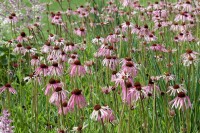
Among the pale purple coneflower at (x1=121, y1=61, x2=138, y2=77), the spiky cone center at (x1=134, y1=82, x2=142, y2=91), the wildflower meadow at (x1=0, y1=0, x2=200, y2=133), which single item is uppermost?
the pale purple coneflower at (x1=121, y1=61, x2=138, y2=77)

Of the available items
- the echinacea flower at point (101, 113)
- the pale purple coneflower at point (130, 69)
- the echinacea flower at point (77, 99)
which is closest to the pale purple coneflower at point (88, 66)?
the pale purple coneflower at point (130, 69)

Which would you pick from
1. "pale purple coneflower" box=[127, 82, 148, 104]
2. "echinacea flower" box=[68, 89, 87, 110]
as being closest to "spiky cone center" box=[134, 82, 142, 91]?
"pale purple coneflower" box=[127, 82, 148, 104]

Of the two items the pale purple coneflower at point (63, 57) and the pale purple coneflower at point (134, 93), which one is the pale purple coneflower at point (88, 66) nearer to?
the pale purple coneflower at point (63, 57)

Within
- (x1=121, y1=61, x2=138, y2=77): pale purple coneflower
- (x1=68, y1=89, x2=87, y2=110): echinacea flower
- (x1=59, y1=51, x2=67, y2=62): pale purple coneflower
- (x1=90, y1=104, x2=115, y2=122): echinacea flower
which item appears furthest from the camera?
(x1=59, y1=51, x2=67, y2=62): pale purple coneflower

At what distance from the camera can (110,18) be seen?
6.86 metres

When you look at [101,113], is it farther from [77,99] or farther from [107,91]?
[107,91]

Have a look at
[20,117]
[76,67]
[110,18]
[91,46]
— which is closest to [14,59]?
[91,46]

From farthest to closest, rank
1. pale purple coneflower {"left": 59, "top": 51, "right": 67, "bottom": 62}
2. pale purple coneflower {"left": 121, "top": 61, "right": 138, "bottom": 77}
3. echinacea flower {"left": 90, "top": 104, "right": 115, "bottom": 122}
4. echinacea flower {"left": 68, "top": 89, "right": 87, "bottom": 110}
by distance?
pale purple coneflower {"left": 59, "top": 51, "right": 67, "bottom": 62}, pale purple coneflower {"left": 121, "top": 61, "right": 138, "bottom": 77}, echinacea flower {"left": 68, "top": 89, "right": 87, "bottom": 110}, echinacea flower {"left": 90, "top": 104, "right": 115, "bottom": 122}

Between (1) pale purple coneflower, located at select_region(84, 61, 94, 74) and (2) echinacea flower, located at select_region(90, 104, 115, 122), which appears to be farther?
(1) pale purple coneflower, located at select_region(84, 61, 94, 74)

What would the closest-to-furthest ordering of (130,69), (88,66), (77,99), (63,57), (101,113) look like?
(101,113) → (77,99) → (130,69) → (63,57) → (88,66)

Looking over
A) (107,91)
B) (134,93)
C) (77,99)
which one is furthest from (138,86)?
(107,91)

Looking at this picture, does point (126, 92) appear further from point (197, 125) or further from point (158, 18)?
point (158, 18)

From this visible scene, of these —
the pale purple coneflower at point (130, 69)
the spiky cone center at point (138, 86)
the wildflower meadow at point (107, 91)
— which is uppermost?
the pale purple coneflower at point (130, 69)

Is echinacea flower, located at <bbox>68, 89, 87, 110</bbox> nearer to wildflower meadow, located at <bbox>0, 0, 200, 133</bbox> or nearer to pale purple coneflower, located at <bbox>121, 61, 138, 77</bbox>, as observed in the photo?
wildflower meadow, located at <bbox>0, 0, 200, 133</bbox>
